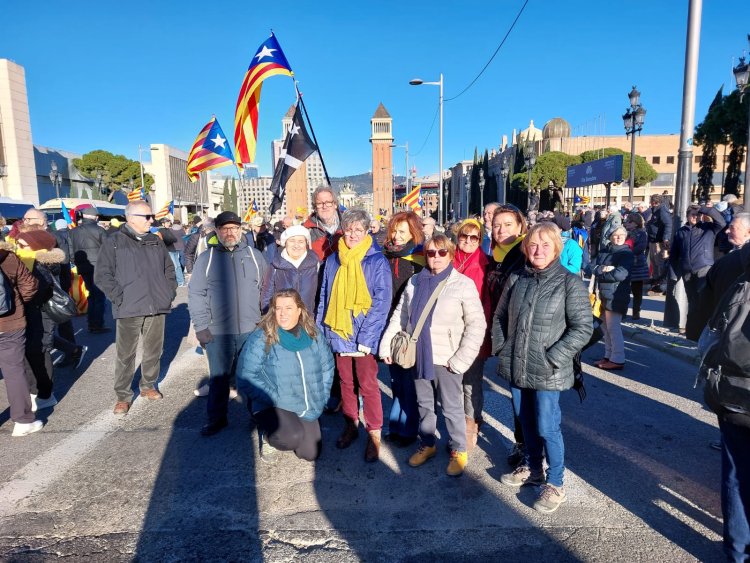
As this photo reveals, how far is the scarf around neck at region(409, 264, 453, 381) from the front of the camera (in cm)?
349

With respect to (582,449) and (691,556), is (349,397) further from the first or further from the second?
(691,556)

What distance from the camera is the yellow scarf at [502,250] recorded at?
3751 millimetres

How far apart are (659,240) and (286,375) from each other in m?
9.99

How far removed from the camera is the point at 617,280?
570 cm

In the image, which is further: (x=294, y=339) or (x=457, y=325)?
(x=294, y=339)

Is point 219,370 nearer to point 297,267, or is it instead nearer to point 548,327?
point 297,267

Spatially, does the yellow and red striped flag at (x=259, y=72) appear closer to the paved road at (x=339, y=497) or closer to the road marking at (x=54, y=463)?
the road marking at (x=54, y=463)

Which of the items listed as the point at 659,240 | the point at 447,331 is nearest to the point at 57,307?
the point at 447,331

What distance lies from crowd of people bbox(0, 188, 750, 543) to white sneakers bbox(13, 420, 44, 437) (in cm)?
1

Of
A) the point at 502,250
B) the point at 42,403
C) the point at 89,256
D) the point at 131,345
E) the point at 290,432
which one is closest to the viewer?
the point at 290,432

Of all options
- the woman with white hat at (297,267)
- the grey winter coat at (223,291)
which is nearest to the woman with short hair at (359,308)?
the woman with white hat at (297,267)

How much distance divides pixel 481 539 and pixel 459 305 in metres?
1.48

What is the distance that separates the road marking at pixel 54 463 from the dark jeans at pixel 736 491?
13.9ft

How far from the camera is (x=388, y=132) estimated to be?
3691 inches
